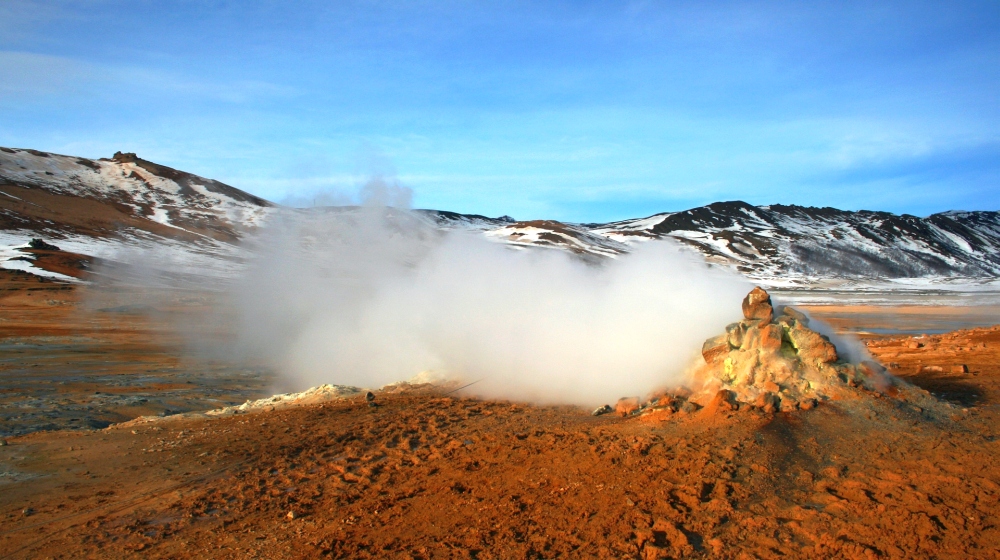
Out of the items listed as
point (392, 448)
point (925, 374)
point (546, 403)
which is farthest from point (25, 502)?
point (925, 374)

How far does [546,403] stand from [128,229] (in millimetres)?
67416

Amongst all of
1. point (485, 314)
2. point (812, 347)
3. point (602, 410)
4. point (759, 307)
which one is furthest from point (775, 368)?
point (485, 314)

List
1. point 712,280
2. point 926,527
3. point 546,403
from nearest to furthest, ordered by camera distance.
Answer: point 926,527 → point 546,403 → point 712,280

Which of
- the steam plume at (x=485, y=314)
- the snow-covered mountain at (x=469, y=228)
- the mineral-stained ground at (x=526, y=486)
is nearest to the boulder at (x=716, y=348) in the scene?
the steam plume at (x=485, y=314)

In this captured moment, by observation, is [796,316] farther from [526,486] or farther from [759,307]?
[526,486]

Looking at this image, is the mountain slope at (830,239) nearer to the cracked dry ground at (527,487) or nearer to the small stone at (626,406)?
the small stone at (626,406)

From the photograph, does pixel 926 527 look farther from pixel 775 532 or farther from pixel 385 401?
pixel 385 401

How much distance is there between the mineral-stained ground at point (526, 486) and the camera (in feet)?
14.4

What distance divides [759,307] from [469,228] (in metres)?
92.1

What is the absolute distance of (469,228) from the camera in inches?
3915

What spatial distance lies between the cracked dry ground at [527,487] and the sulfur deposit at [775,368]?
341mm

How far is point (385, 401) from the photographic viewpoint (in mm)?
9500

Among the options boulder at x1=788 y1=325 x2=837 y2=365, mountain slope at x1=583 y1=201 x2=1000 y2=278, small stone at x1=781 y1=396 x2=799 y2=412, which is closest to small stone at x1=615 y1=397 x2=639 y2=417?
small stone at x1=781 y1=396 x2=799 y2=412

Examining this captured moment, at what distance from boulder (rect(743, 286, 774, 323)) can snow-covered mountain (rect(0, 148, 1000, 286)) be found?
30312 millimetres
